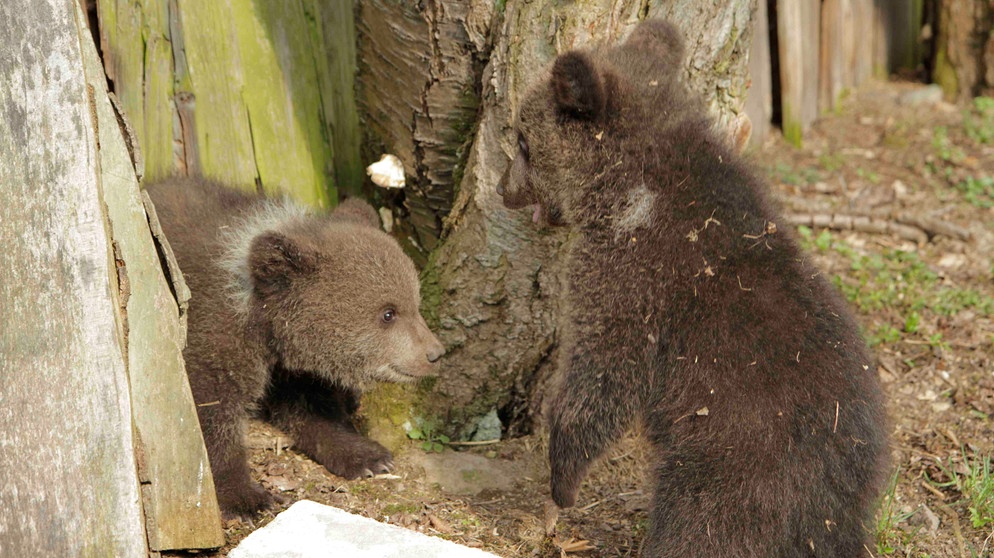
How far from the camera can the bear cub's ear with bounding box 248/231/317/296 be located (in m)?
5.27

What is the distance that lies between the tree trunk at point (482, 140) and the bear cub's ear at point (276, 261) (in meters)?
0.94

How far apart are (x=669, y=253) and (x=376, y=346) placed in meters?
1.92

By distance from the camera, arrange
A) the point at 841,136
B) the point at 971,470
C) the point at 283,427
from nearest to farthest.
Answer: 1. the point at 971,470
2. the point at 283,427
3. the point at 841,136

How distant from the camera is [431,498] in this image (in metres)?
5.52

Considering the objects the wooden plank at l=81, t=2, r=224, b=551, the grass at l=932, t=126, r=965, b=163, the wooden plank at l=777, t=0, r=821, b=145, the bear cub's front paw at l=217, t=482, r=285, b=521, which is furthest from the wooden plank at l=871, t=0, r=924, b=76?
the wooden plank at l=81, t=2, r=224, b=551

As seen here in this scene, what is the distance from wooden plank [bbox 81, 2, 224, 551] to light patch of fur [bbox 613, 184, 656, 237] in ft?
7.36

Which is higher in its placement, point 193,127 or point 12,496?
point 193,127

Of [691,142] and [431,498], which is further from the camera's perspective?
[431,498]

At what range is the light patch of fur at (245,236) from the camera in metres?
5.48

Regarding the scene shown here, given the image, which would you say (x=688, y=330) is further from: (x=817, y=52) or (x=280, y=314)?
(x=817, y=52)

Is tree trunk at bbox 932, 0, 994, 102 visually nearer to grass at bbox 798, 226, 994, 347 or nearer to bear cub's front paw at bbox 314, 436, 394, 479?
grass at bbox 798, 226, 994, 347

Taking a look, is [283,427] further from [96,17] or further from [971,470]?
[971,470]

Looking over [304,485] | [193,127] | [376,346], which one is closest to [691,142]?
[376,346]

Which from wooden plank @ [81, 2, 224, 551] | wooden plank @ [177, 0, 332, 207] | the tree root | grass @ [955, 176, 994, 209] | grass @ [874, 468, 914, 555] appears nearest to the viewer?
wooden plank @ [81, 2, 224, 551]
